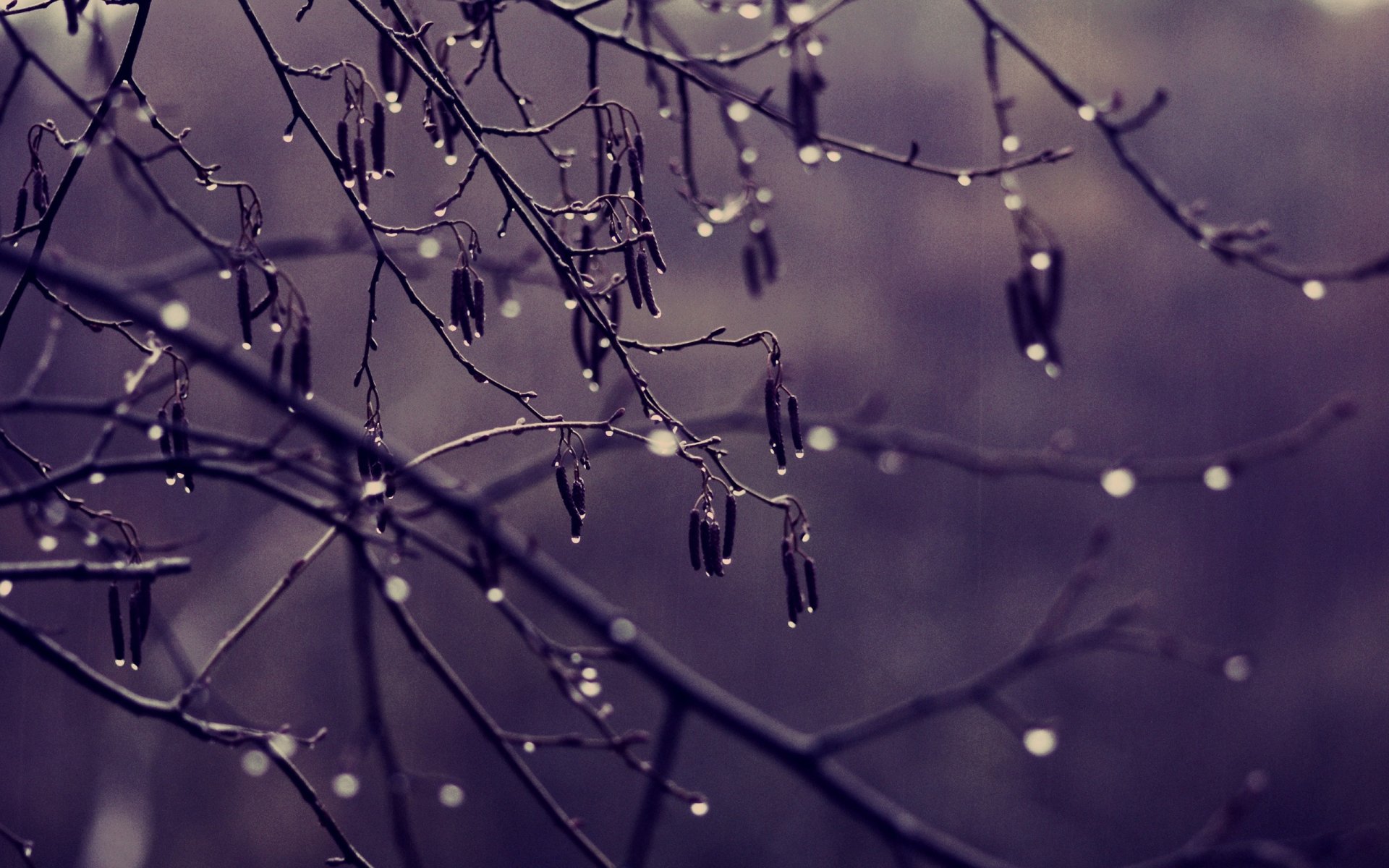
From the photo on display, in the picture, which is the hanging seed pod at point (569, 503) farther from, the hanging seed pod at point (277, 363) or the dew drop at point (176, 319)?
the dew drop at point (176, 319)

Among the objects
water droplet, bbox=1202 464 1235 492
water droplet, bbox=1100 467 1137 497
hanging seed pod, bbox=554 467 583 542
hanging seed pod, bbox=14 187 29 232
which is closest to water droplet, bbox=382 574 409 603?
hanging seed pod, bbox=554 467 583 542

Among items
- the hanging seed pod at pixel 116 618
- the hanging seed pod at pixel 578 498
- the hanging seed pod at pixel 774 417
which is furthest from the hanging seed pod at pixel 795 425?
the hanging seed pod at pixel 116 618

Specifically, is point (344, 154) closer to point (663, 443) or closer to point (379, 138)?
point (379, 138)

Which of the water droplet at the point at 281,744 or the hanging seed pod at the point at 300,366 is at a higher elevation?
the hanging seed pod at the point at 300,366

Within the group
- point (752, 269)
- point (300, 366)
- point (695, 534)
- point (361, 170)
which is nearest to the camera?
point (300, 366)

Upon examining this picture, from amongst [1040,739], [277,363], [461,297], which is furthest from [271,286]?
[1040,739]
